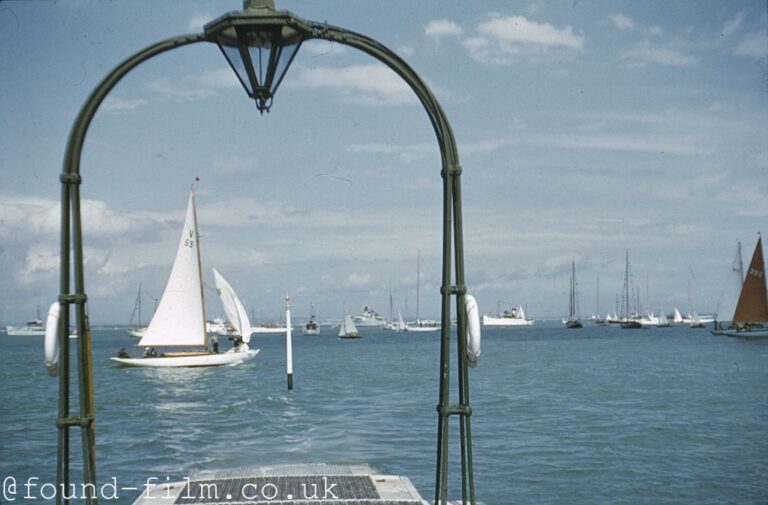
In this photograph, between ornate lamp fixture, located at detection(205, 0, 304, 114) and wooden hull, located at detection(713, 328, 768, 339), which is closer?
ornate lamp fixture, located at detection(205, 0, 304, 114)

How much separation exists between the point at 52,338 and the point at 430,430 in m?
22.2

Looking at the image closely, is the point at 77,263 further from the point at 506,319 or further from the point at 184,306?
the point at 506,319

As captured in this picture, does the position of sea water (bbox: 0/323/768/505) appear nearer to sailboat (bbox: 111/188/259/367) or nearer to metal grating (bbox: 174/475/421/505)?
sailboat (bbox: 111/188/259/367)

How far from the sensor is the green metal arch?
4078 millimetres

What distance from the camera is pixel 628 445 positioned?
908 inches

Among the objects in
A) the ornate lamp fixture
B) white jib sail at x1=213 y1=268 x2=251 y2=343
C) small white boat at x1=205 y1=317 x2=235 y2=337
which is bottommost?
small white boat at x1=205 y1=317 x2=235 y2=337

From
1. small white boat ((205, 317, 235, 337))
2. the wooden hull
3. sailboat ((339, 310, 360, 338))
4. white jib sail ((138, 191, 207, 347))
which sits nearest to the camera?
white jib sail ((138, 191, 207, 347))

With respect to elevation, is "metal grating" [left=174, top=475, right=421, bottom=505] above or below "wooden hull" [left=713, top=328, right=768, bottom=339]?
above

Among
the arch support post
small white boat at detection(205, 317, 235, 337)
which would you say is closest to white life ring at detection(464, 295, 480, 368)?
the arch support post

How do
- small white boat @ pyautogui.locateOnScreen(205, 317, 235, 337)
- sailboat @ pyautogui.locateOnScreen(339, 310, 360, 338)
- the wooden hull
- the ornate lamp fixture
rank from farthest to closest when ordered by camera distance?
small white boat @ pyautogui.locateOnScreen(205, 317, 235, 337) < sailboat @ pyautogui.locateOnScreen(339, 310, 360, 338) < the wooden hull < the ornate lamp fixture

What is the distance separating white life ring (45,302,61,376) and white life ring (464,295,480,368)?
2.06 meters

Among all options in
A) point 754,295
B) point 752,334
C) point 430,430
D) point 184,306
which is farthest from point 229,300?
point 752,334

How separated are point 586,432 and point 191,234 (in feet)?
97.9

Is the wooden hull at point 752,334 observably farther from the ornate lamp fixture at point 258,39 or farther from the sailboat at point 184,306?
the ornate lamp fixture at point 258,39
